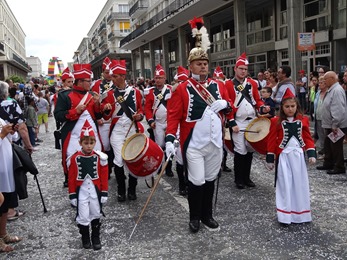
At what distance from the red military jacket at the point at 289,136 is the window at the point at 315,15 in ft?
52.2

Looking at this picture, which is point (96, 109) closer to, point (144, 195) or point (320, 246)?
point (144, 195)

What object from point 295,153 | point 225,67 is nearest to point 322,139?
point 295,153

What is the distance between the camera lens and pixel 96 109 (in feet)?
18.4

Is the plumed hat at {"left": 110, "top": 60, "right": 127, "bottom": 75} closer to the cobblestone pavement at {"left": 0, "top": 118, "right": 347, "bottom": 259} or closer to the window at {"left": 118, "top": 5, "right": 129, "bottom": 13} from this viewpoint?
the cobblestone pavement at {"left": 0, "top": 118, "right": 347, "bottom": 259}

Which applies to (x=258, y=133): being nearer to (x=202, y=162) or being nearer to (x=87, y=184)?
(x=202, y=162)

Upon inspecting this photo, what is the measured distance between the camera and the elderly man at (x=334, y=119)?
7109mm

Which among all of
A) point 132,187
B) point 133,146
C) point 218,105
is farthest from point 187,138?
point 132,187

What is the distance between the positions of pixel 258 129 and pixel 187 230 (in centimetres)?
225

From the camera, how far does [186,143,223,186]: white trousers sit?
4602mm

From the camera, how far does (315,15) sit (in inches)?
778

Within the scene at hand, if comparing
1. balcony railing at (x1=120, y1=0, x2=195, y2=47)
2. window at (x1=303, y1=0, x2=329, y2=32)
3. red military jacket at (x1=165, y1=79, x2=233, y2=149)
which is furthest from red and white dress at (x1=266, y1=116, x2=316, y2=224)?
balcony railing at (x1=120, y1=0, x2=195, y2=47)

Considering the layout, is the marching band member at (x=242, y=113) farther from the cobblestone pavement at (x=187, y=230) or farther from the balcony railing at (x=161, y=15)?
the balcony railing at (x=161, y=15)

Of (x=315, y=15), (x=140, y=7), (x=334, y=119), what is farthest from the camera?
(x=140, y=7)

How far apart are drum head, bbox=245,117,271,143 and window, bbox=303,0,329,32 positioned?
14.8 m
